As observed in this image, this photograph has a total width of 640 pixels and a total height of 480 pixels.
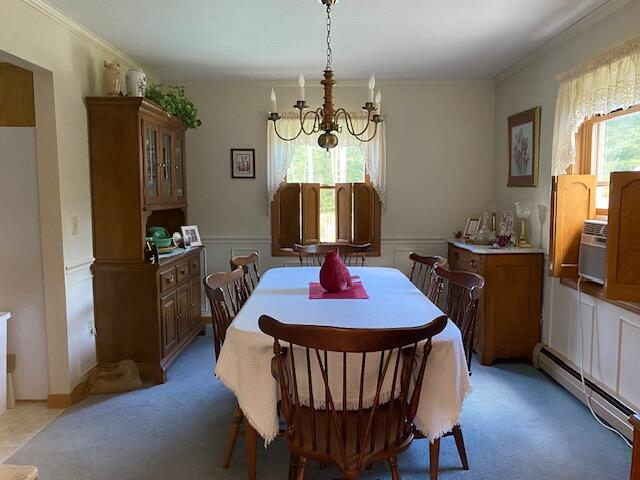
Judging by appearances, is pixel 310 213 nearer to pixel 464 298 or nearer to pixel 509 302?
pixel 509 302

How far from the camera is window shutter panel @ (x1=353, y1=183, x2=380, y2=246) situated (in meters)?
4.77

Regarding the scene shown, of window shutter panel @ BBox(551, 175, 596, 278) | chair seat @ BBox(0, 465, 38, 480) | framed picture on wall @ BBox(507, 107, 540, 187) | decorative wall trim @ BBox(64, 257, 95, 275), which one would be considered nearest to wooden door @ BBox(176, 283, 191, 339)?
decorative wall trim @ BBox(64, 257, 95, 275)

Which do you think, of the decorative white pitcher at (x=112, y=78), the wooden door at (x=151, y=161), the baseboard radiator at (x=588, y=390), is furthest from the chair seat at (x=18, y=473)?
the baseboard radiator at (x=588, y=390)

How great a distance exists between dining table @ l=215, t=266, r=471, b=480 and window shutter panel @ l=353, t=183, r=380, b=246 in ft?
7.65

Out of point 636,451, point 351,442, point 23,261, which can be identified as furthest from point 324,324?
point 23,261

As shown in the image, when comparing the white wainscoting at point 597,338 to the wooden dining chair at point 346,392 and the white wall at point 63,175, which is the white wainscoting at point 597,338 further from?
the white wall at point 63,175

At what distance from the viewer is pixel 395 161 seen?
479 centimetres

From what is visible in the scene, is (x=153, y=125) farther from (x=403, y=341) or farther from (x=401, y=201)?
(x=403, y=341)

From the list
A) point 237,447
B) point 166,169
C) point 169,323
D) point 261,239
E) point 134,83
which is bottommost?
point 237,447

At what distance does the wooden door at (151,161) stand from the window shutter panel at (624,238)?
2916 millimetres

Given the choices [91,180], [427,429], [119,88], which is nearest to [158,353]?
[91,180]

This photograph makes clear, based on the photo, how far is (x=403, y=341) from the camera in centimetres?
158

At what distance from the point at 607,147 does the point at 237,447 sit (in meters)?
2.92

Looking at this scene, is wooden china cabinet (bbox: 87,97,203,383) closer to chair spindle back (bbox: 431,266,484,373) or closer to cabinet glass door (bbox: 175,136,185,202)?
cabinet glass door (bbox: 175,136,185,202)
